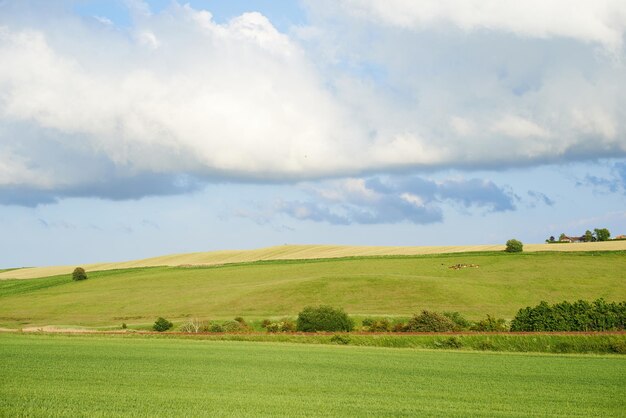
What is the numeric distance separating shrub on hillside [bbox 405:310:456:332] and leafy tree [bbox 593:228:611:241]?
90.6 meters

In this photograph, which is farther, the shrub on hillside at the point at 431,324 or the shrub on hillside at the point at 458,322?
the shrub on hillside at the point at 458,322

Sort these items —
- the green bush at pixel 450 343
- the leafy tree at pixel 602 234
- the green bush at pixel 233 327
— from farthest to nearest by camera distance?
1. the leafy tree at pixel 602 234
2. the green bush at pixel 233 327
3. the green bush at pixel 450 343

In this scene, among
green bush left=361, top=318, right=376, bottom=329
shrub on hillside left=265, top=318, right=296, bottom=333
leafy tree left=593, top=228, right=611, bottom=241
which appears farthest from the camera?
leafy tree left=593, top=228, right=611, bottom=241

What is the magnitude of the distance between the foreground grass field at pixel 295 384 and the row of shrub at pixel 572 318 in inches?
651

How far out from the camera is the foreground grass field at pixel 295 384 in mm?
16516

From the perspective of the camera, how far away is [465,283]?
79.5m

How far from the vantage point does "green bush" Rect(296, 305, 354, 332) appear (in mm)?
54781

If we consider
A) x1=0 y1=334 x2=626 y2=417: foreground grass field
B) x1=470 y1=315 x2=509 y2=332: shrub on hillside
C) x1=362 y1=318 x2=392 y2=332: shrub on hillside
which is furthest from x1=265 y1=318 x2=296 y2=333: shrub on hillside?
x1=0 y1=334 x2=626 y2=417: foreground grass field

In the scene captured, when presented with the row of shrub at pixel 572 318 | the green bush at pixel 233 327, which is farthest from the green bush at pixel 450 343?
the green bush at pixel 233 327

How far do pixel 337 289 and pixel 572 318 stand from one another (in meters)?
33.5

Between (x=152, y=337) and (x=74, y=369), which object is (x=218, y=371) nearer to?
(x=74, y=369)

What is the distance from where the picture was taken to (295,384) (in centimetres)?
2136

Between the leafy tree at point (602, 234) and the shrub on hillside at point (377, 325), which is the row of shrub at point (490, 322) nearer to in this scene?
the shrub on hillside at point (377, 325)

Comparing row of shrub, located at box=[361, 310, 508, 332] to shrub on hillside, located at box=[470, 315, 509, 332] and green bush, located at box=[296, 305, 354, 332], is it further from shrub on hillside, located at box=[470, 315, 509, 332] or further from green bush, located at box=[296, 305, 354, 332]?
green bush, located at box=[296, 305, 354, 332]
